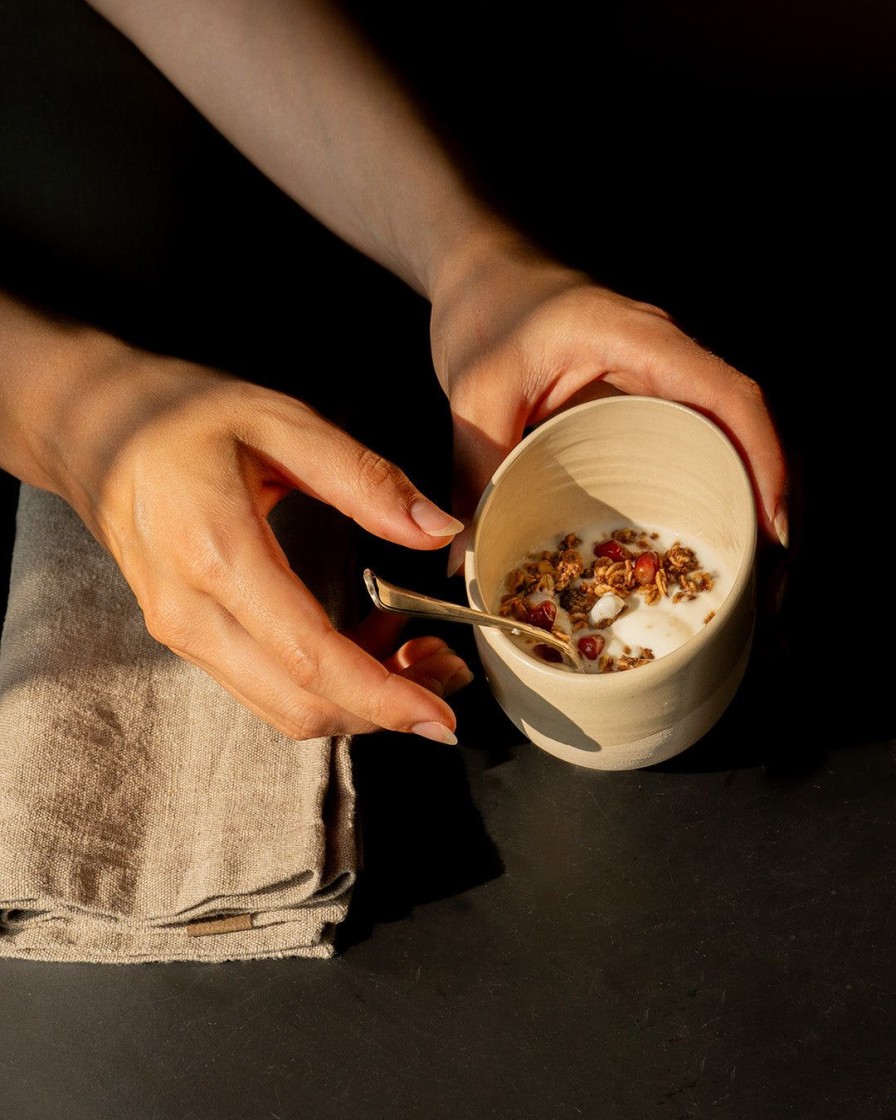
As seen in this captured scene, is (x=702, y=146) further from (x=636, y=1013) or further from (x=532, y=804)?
(x=636, y=1013)

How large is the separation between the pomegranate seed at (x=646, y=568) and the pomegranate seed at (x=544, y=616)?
67 millimetres

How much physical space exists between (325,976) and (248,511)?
1.07 feet

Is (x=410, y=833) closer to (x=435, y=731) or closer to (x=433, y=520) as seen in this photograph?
(x=435, y=731)

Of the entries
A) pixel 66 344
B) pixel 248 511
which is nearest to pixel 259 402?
pixel 248 511

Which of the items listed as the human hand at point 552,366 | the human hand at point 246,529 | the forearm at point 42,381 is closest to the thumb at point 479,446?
the human hand at point 552,366

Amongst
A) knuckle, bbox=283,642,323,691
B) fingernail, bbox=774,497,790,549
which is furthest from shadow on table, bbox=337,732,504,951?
fingernail, bbox=774,497,790,549

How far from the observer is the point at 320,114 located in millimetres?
1048

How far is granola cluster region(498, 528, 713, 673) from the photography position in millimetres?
826

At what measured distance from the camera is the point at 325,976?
81 centimetres

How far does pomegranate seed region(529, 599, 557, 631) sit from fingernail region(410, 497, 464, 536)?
0.11 metres

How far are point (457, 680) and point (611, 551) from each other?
15 cm

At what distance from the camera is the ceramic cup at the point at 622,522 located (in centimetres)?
71

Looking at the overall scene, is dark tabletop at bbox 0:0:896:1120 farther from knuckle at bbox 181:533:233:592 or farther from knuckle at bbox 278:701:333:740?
knuckle at bbox 181:533:233:592

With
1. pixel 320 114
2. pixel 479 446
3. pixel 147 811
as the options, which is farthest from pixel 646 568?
pixel 320 114
